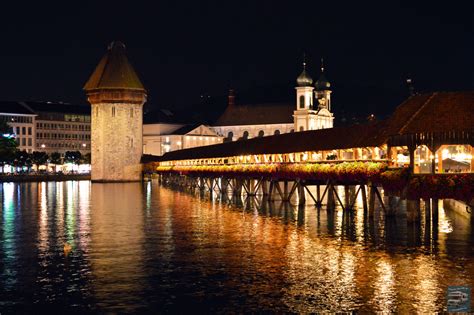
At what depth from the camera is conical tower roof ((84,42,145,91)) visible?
11169cm

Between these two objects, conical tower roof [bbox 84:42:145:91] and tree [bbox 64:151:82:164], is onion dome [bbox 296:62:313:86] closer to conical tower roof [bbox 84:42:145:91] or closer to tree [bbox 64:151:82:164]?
conical tower roof [bbox 84:42:145:91]

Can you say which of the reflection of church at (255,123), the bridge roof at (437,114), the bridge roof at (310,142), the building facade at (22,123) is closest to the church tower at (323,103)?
the reflection of church at (255,123)

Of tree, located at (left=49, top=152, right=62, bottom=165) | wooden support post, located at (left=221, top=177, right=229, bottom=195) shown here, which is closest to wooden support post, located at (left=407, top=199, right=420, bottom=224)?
wooden support post, located at (left=221, top=177, right=229, bottom=195)

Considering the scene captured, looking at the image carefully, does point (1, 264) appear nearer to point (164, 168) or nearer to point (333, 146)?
point (333, 146)

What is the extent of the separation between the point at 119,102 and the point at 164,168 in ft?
43.0

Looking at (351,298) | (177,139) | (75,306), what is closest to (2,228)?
(75,306)

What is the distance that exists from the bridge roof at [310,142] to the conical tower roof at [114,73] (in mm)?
38317

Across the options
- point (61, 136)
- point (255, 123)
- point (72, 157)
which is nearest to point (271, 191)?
point (72, 157)

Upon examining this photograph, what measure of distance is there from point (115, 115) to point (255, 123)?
63.6 metres

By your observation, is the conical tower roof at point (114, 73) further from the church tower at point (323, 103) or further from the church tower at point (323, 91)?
the church tower at point (323, 91)

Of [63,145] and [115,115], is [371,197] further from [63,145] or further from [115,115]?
[63,145]

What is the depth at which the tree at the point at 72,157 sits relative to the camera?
165000 mm

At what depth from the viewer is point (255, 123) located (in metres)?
172

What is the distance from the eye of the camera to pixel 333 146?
43.0m
